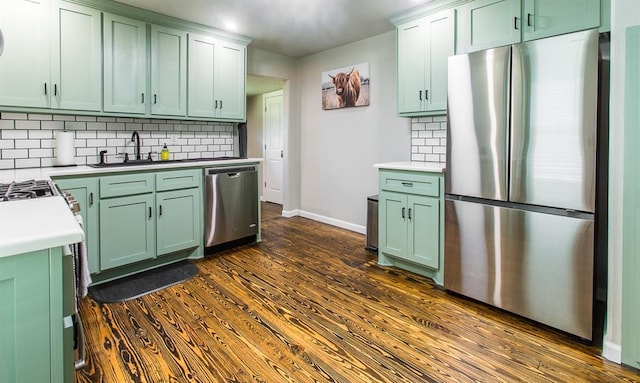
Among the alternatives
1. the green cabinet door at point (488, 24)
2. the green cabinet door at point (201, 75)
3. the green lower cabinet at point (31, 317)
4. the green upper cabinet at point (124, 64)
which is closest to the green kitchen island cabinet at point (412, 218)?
the green cabinet door at point (488, 24)

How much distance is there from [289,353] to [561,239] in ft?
5.59

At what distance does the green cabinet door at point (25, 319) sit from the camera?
90cm

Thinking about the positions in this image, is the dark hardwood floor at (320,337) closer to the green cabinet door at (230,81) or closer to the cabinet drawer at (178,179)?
the cabinet drawer at (178,179)

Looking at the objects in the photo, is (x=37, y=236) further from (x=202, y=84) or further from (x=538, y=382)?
(x=202, y=84)

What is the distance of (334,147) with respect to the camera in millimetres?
4797

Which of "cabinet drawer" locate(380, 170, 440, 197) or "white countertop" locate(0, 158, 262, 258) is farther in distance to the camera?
"cabinet drawer" locate(380, 170, 440, 197)

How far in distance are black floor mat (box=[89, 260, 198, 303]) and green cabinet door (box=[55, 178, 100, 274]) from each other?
196mm

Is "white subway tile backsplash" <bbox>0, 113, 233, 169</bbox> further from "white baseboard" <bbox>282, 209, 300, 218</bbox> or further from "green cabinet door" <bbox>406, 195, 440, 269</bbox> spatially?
"green cabinet door" <bbox>406, 195, 440, 269</bbox>

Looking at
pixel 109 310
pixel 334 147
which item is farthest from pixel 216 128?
pixel 109 310

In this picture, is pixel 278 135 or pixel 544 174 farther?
pixel 278 135

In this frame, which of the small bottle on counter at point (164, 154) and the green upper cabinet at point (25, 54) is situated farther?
the small bottle on counter at point (164, 154)

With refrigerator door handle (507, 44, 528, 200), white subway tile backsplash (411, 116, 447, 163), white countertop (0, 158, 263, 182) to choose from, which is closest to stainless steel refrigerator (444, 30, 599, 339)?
refrigerator door handle (507, 44, 528, 200)

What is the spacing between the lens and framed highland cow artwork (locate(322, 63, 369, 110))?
14.1ft

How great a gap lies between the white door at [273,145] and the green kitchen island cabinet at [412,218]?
11.3 feet
